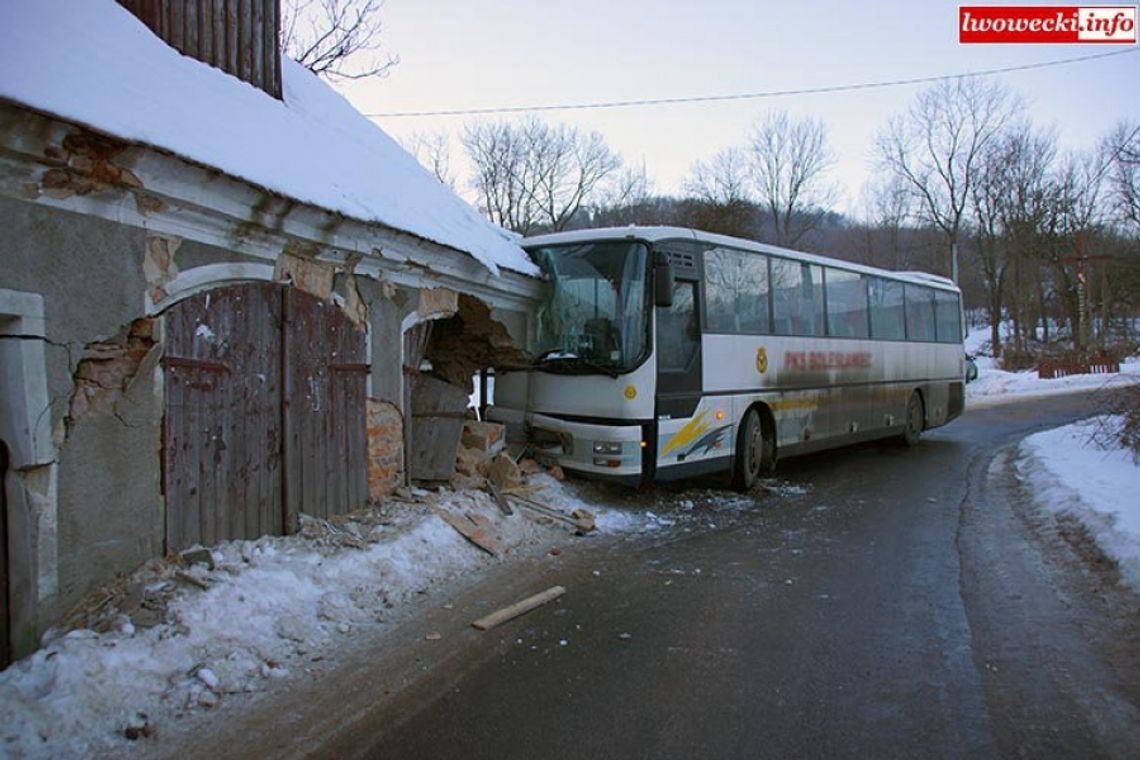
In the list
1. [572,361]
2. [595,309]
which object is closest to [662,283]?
[595,309]

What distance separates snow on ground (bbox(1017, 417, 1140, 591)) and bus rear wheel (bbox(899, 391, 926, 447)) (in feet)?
6.48

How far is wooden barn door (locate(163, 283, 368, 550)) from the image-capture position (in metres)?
5.12

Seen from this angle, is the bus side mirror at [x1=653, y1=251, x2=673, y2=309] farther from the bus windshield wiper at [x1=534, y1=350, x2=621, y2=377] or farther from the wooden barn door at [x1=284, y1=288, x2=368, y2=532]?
the wooden barn door at [x1=284, y1=288, x2=368, y2=532]

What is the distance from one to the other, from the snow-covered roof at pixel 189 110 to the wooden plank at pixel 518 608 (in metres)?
3.24

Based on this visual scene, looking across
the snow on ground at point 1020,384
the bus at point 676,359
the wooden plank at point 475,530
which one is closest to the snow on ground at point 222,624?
the wooden plank at point 475,530

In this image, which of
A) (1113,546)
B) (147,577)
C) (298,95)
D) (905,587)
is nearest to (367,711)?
(147,577)

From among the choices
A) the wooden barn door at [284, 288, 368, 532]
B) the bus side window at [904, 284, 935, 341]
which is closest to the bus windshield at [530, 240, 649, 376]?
the wooden barn door at [284, 288, 368, 532]

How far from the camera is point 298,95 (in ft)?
29.0

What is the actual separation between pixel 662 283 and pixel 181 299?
197 inches

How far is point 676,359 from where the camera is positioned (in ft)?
29.6

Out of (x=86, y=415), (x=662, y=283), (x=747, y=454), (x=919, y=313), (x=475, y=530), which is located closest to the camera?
(x=86, y=415)

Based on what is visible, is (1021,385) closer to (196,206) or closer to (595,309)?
(595,309)

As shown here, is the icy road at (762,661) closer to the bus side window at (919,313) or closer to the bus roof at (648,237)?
the bus roof at (648,237)

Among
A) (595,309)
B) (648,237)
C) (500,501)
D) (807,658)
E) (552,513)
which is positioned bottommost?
(807,658)
